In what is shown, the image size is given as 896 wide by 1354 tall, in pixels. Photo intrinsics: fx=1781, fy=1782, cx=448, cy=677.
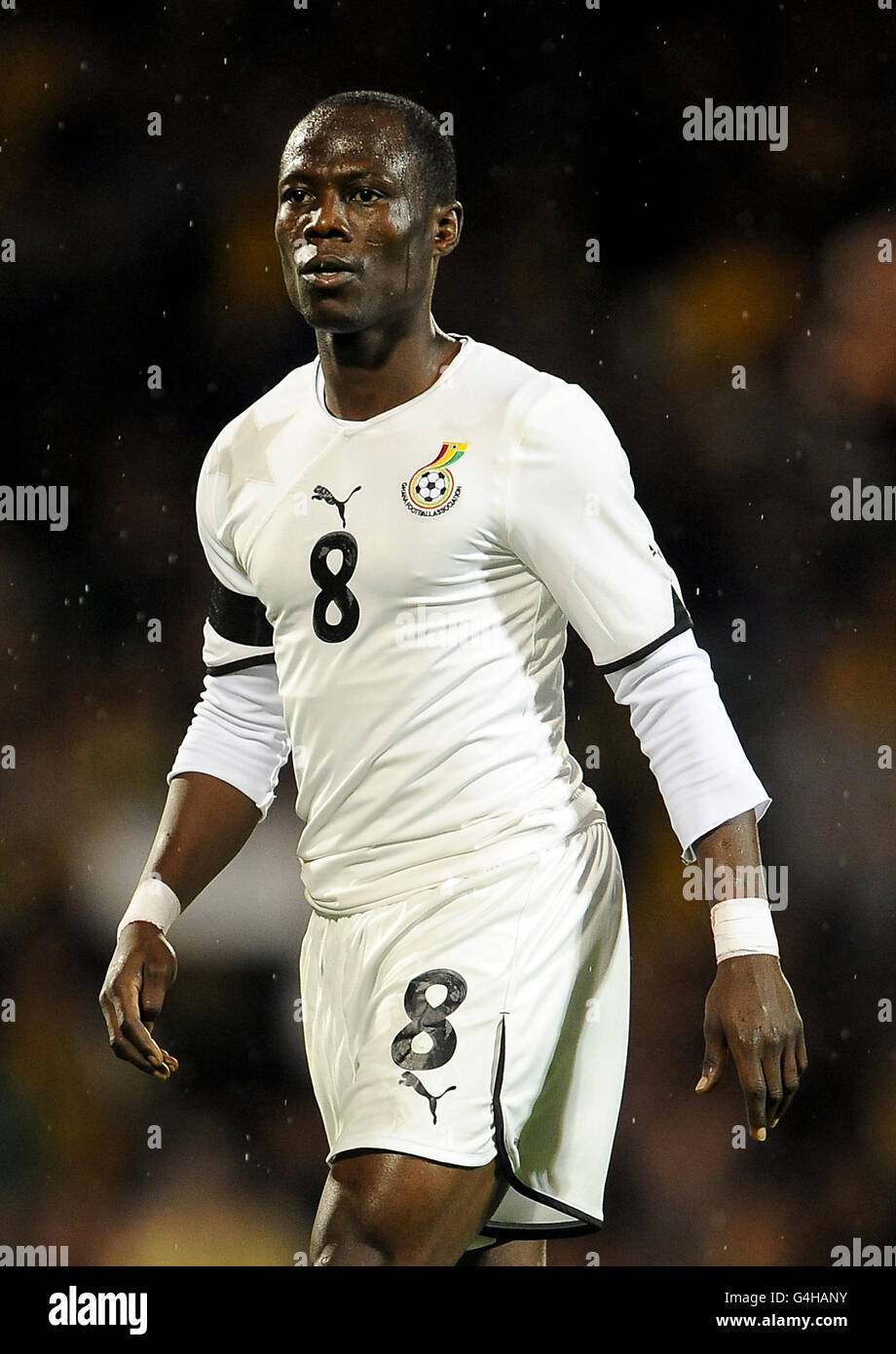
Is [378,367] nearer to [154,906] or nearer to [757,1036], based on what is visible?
[154,906]

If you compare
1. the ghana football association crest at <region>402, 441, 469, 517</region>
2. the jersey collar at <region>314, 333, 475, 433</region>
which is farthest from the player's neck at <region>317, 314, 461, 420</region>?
the ghana football association crest at <region>402, 441, 469, 517</region>

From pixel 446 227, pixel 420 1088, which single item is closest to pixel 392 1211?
pixel 420 1088

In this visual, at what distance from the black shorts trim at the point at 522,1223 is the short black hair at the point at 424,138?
0.97 m

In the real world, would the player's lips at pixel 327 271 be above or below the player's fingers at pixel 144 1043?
above

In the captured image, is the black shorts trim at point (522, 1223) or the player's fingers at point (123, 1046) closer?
the black shorts trim at point (522, 1223)

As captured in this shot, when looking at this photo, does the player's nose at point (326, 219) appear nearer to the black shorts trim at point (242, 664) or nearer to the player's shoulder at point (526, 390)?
the player's shoulder at point (526, 390)

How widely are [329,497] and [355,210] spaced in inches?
12.9

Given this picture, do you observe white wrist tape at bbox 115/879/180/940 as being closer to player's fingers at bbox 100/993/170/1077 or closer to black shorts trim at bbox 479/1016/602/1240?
player's fingers at bbox 100/993/170/1077

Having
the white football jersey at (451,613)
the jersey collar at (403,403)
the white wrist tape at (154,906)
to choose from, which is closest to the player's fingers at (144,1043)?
the white wrist tape at (154,906)

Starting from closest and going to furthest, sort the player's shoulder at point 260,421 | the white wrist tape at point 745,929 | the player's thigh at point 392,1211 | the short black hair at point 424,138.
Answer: the player's thigh at point 392,1211
the white wrist tape at point 745,929
the short black hair at point 424,138
the player's shoulder at point 260,421

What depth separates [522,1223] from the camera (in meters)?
2.03

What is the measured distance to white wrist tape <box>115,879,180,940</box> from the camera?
2133mm

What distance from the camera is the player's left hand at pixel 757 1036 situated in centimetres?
178

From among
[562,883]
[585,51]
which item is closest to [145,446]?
[585,51]
